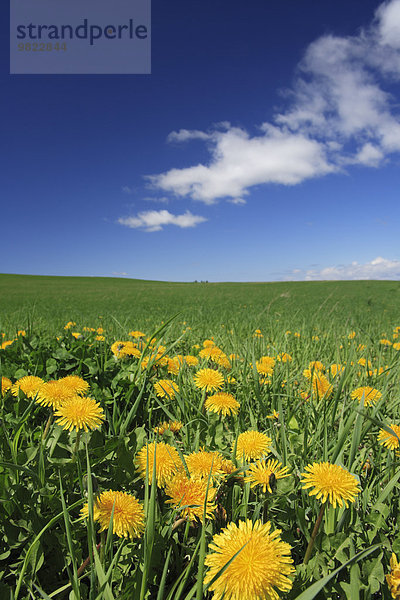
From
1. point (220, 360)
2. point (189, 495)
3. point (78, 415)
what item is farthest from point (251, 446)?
point (220, 360)

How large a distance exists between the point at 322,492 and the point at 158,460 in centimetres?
52

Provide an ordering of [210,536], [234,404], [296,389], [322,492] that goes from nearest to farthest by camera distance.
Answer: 1. [322,492]
2. [210,536]
3. [234,404]
4. [296,389]

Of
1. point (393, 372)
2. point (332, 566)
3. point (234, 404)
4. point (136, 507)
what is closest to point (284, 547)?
point (332, 566)

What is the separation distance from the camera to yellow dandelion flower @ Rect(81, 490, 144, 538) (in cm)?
88

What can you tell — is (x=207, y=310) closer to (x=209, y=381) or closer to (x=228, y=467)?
(x=209, y=381)

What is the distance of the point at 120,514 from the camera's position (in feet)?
2.91

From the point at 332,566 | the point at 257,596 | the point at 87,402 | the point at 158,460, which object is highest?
the point at 87,402

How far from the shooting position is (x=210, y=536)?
1.07 metres

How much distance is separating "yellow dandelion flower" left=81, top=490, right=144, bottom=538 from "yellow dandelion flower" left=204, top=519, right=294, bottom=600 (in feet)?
0.76

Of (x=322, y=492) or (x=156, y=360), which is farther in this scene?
(x=156, y=360)

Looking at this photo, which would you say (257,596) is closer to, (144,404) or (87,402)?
(87,402)

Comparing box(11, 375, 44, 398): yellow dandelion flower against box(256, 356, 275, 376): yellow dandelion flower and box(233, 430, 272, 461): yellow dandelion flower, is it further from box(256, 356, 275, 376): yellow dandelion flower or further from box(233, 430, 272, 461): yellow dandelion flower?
box(256, 356, 275, 376): yellow dandelion flower

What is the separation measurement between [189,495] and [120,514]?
22 cm

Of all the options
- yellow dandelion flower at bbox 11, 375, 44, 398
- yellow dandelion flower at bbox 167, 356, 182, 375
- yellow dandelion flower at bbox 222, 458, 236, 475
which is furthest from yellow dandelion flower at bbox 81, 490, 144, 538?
yellow dandelion flower at bbox 167, 356, 182, 375
